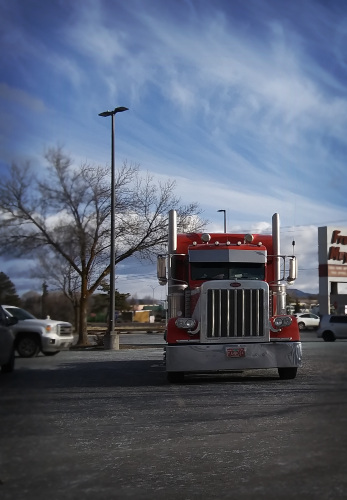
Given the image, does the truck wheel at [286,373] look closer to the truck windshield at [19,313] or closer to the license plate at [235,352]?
the license plate at [235,352]

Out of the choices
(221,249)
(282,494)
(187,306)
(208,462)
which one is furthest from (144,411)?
(221,249)

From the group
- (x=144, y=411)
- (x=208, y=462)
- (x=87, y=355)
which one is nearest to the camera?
(x=87, y=355)

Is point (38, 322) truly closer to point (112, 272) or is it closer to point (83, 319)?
point (83, 319)

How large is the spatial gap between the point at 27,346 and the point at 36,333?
6 centimetres

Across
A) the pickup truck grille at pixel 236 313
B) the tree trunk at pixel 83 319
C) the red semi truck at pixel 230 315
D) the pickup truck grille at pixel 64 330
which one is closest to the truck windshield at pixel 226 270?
the red semi truck at pixel 230 315

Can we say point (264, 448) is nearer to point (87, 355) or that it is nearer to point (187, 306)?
point (87, 355)

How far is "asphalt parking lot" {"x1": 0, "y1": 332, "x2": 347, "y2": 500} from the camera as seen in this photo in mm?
1460

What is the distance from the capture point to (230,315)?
334 inches

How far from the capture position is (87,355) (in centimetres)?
152

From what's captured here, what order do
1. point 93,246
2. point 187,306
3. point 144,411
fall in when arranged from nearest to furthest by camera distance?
point 93,246, point 144,411, point 187,306

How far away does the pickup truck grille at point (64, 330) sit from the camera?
4.11 feet

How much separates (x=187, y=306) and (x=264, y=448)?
5.72m

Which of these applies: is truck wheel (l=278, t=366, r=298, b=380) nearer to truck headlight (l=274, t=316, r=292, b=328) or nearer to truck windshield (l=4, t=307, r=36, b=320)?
truck headlight (l=274, t=316, r=292, b=328)

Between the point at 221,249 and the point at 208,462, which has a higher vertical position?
the point at 221,249
